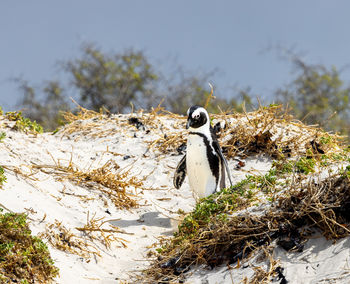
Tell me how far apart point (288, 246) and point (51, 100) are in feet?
54.8

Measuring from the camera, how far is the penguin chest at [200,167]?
19.3 feet

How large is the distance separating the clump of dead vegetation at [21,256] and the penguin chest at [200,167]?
93.9 inches

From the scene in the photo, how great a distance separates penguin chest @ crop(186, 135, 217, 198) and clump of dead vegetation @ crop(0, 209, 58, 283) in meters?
2.38

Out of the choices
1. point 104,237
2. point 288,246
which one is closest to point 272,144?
point 104,237

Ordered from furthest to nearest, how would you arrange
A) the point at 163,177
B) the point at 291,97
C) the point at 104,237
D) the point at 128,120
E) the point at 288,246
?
1. the point at 291,97
2. the point at 128,120
3. the point at 163,177
4. the point at 104,237
5. the point at 288,246

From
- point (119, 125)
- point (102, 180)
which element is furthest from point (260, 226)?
point (119, 125)

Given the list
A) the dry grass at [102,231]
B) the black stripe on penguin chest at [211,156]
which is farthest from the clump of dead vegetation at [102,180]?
the black stripe on penguin chest at [211,156]

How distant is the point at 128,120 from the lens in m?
9.27

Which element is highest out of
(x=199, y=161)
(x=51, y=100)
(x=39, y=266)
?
(x=51, y=100)

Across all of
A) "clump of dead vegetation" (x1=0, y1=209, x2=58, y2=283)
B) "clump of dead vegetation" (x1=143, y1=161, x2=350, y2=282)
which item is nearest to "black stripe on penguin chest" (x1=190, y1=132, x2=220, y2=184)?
"clump of dead vegetation" (x1=143, y1=161, x2=350, y2=282)

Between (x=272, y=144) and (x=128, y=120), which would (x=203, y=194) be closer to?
(x=272, y=144)

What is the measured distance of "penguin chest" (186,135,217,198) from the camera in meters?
5.88

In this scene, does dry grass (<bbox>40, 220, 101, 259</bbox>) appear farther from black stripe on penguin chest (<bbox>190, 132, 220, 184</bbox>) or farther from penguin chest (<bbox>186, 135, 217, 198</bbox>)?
black stripe on penguin chest (<bbox>190, 132, 220, 184</bbox>)

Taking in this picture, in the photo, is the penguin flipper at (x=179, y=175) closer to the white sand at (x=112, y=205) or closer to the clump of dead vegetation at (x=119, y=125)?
the white sand at (x=112, y=205)
